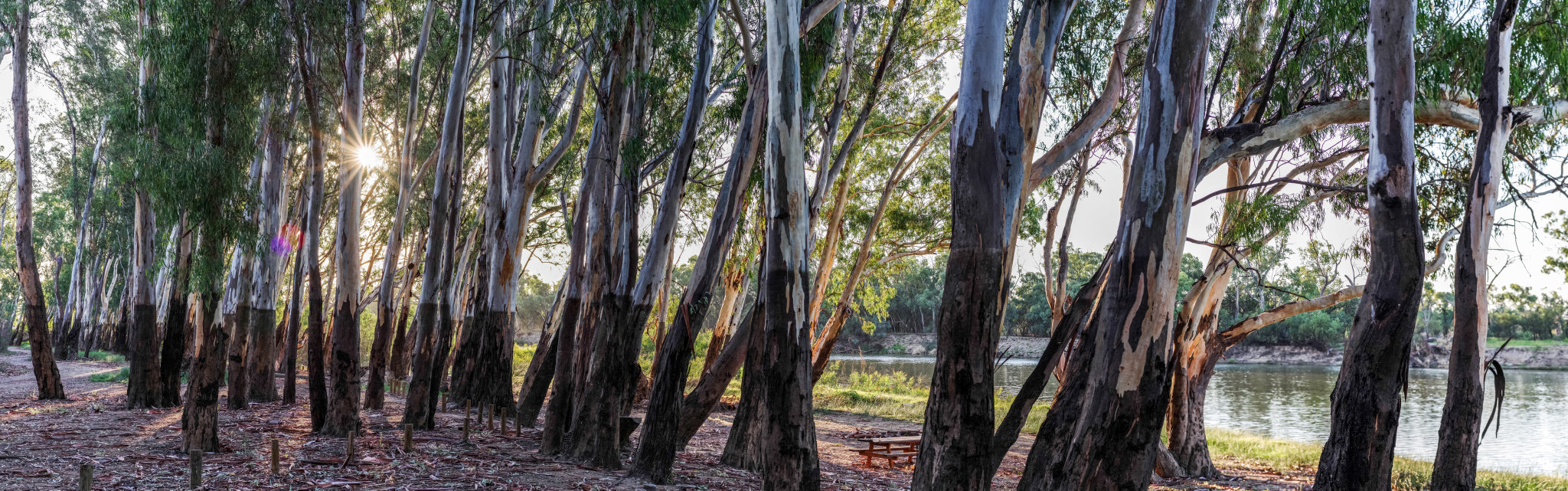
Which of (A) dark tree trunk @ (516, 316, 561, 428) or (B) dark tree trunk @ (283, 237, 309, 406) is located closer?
(A) dark tree trunk @ (516, 316, 561, 428)

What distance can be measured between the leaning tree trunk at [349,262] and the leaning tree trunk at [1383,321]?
6792 millimetres

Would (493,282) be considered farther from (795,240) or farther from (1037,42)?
(1037,42)

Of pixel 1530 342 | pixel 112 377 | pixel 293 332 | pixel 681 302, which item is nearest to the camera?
pixel 681 302

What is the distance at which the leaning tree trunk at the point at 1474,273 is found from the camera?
5941mm

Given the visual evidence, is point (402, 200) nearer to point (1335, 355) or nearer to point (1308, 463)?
point (1308, 463)

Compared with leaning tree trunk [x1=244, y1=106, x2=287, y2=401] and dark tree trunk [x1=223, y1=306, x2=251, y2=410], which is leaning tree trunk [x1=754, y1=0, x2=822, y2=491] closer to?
dark tree trunk [x1=223, y1=306, x2=251, y2=410]

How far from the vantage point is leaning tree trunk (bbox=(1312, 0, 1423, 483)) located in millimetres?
4242

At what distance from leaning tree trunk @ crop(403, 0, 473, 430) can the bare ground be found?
295mm

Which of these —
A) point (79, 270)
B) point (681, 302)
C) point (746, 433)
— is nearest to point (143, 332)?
point (746, 433)

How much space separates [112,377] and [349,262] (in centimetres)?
1037

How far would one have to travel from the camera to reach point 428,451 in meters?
6.59

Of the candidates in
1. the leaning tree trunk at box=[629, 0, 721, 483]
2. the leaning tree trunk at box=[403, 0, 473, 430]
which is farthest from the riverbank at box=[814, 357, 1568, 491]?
the leaning tree trunk at box=[403, 0, 473, 430]

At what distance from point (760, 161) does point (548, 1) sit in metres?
3.85

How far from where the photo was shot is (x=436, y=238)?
7629mm
